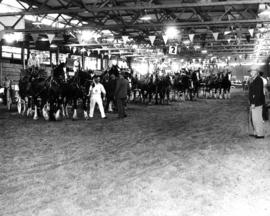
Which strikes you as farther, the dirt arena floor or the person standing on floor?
the person standing on floor

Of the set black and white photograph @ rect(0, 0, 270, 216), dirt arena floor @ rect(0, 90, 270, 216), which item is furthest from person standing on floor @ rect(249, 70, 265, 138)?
dirt arena floor @ rect(0, 90, 270, 216)

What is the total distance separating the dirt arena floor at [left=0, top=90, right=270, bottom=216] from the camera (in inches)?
204

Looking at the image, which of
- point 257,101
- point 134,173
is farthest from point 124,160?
point 257,101

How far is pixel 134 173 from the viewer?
7027mm

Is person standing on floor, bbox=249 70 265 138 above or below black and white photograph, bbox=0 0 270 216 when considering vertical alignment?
above

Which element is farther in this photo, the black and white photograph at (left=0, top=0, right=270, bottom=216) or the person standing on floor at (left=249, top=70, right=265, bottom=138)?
the person standing on floor at (left=249, top=70, right=265, bottom=138)

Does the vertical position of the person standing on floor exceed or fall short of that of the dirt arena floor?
it exceeds it

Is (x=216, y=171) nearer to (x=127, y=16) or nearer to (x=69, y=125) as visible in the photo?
(x=69, y=125)

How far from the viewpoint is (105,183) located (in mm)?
6363

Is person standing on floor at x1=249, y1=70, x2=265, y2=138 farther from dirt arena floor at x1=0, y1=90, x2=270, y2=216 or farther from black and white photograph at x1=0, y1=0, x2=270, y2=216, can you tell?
dirt arena floor at x1=0, y1=90, x2=270, y2=216

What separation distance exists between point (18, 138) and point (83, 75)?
635 cm

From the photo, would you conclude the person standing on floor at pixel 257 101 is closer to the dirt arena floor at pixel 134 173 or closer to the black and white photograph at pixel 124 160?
the black and white photograph at pixel 124 160

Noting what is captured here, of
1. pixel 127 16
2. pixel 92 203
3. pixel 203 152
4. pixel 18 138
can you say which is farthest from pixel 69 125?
pixel 127 16

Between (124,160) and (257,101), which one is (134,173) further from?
(257,101)
